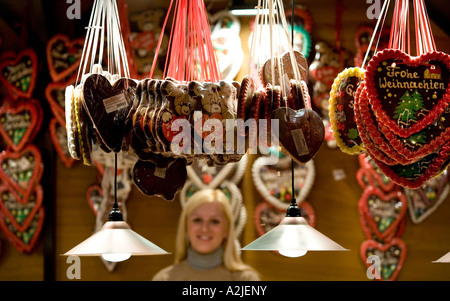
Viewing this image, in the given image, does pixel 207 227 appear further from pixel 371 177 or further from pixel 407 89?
pixel 407 89

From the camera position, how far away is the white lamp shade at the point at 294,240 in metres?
1.72

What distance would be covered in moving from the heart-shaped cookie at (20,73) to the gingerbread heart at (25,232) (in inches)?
26.4

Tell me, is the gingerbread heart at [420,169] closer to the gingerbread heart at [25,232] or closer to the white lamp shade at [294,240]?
the white lamp shade at [294,240]

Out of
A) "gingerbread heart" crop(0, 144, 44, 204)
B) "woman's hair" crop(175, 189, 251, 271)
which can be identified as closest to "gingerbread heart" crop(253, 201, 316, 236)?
"woman's hair" crop(175, 189, 251, 271)

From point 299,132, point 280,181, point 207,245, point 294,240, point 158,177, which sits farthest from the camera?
point 280,181

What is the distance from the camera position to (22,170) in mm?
3592

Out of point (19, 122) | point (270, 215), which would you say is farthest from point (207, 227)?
point (19, 122)

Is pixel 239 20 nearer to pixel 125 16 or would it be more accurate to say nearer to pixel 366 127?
pixel 125 16

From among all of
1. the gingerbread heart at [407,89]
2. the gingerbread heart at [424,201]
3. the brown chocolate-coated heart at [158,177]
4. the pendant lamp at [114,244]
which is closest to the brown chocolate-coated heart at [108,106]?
the brown chocolate-coated heart at [158,177]

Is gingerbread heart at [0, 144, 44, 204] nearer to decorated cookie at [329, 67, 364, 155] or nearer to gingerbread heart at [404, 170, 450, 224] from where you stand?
gingerbread heart at [404, 170, 450, 224]

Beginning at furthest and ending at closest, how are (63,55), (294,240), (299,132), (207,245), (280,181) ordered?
(63,55) → (280,181) → (207,245) → (294,240) → (299,132)

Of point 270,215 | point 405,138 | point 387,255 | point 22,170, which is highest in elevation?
point 405,138

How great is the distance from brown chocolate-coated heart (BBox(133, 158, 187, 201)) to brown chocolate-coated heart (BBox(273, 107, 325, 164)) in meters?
0.38

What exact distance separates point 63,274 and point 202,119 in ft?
7.03
